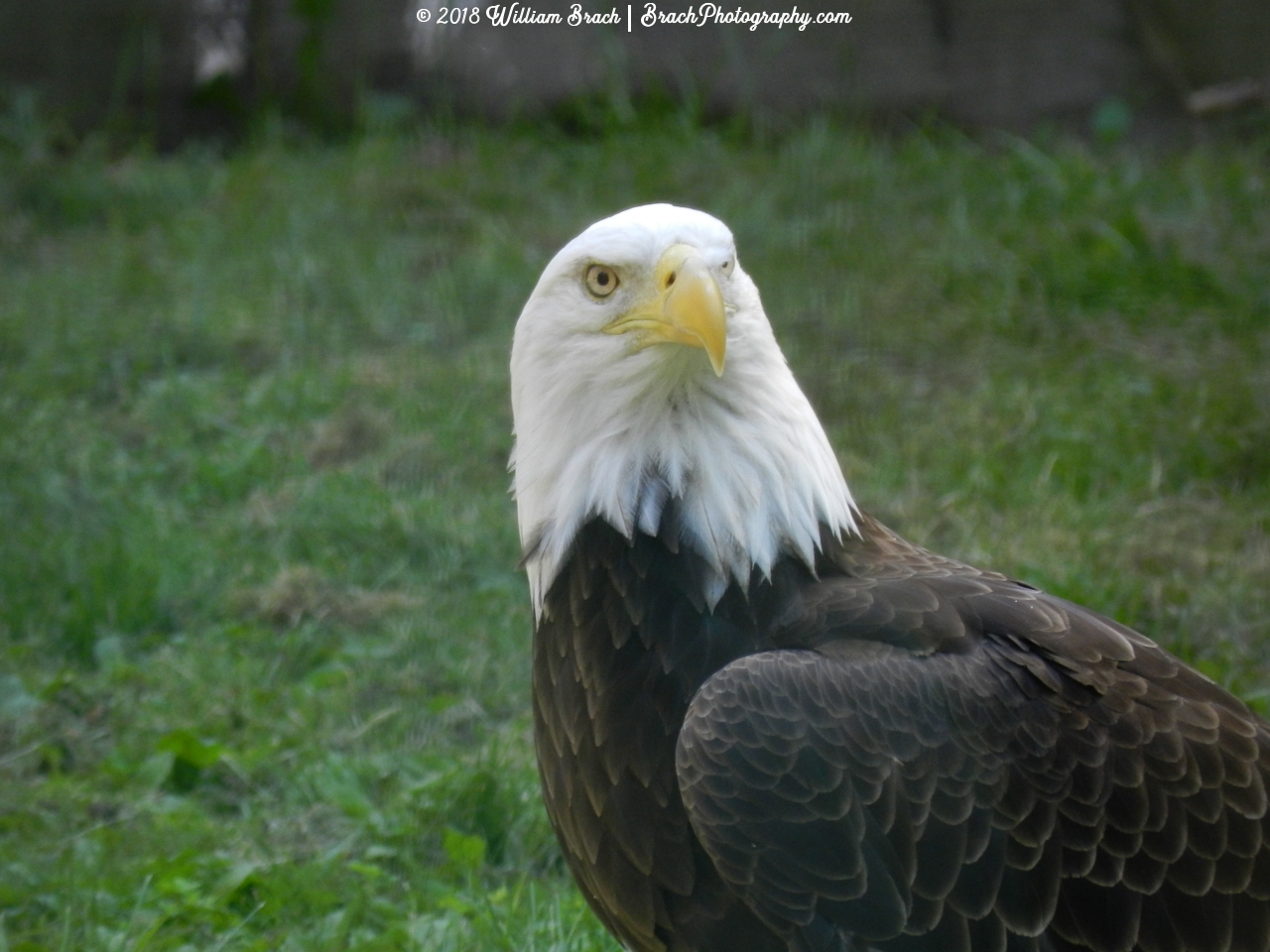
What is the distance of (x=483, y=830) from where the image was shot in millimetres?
3973

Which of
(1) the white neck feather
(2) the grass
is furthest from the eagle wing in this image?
(2) the grass

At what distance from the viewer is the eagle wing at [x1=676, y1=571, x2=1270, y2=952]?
106 inches

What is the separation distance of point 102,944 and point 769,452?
179 centimetres

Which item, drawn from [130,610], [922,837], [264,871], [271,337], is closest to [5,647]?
[130,610]

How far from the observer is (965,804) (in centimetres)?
272

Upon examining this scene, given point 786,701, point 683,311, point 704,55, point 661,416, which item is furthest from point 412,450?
point 704,55

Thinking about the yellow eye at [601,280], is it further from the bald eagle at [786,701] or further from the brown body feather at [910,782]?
the brown body feather at [910,782]

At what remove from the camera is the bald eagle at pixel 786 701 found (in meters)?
2.71

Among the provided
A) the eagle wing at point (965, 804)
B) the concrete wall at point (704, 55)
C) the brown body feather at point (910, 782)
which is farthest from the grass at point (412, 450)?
the eagle wing at point (965, 804)

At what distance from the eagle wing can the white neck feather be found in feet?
0.95

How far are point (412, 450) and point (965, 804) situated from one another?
3410 millimetres

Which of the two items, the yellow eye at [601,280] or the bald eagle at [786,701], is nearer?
the bald eagle at [786,701]

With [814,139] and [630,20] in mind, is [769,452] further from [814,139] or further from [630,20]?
[630,20]

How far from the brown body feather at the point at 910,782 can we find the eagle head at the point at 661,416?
0.53ft
